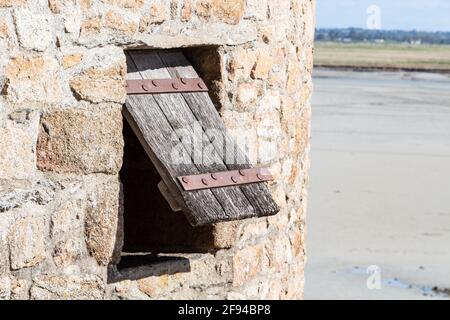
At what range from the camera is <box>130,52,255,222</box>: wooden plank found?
190 inches

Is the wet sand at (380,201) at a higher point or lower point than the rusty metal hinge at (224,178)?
lower

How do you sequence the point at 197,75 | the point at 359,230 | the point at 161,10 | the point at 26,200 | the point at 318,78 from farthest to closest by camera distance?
the point at 318,78 → the point at 359,230 → the point at 197,75 → the point at 161,10 → the point at 26,200

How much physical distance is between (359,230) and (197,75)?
8694 millimetres

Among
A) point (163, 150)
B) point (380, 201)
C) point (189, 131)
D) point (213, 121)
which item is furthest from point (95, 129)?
point (380, 201)

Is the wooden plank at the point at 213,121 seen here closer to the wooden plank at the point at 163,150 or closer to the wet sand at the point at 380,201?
the wooden plank at the point at 163,150

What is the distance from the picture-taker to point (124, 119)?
4910 millimetres

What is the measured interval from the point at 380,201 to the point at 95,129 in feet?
37.7

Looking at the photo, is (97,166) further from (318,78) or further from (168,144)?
(318,78)

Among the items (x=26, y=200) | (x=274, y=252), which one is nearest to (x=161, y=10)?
(x=26, y=200)

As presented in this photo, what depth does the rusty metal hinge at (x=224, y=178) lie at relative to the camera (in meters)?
4.73

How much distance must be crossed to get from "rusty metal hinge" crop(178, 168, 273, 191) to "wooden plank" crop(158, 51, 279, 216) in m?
0.03

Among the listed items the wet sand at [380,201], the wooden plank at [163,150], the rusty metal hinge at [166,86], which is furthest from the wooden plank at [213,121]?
the wet sand at [380,201]

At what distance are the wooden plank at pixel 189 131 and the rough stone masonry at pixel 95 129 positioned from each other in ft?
0.71

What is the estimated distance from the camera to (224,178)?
4.89 metres
